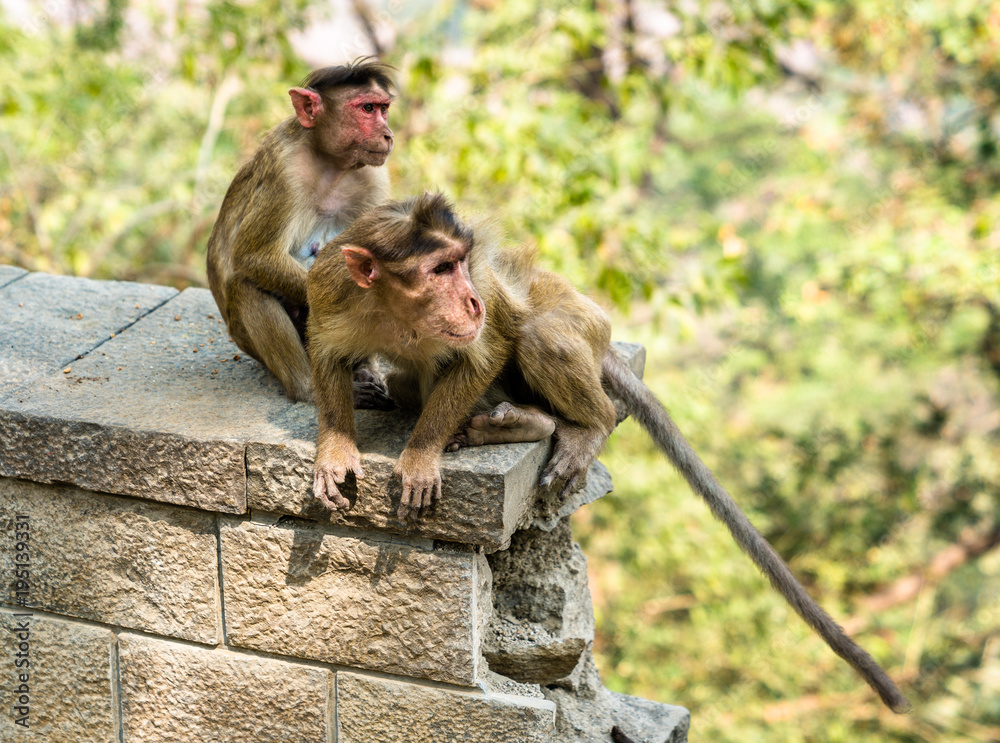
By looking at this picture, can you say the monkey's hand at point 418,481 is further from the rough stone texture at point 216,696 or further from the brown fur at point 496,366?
the rough stone texture at point 216,696

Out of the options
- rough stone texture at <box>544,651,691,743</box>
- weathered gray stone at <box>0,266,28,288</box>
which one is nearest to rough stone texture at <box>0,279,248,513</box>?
weathered gray stone at <box>0,266,28,288</box>

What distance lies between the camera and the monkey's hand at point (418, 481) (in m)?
2.55

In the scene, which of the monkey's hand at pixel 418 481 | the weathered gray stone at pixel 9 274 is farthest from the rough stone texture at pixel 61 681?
the weathered gray stone at pixel 9 274

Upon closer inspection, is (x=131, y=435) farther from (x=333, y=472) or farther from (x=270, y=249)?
(x=270, y=249)

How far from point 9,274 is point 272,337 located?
175cm

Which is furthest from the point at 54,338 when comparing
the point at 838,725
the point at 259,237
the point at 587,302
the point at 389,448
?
the point at 838,725

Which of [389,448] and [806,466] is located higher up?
[389,448]

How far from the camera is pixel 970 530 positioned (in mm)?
11164

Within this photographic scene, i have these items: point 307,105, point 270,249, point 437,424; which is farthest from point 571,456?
point 307,105

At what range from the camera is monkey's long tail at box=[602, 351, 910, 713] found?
2.90 m

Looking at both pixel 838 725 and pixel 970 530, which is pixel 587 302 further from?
pixel 970 530

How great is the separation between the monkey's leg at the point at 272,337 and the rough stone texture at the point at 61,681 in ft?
3.31

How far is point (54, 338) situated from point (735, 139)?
13624 mm

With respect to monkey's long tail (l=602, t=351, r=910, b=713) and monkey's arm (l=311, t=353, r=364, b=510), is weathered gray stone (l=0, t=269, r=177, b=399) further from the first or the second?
monkey's long tail (l=602, t=351, r=910, b=713)
